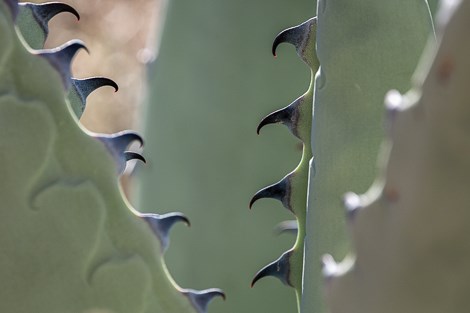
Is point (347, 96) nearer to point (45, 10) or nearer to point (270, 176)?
point (45, 10)

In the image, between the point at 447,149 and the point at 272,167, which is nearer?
the point at 447,149

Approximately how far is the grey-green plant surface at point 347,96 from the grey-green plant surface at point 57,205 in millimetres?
94

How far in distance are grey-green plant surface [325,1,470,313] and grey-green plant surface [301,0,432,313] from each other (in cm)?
17

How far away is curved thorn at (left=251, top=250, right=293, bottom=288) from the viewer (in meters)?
0.55

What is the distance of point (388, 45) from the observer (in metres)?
0.53

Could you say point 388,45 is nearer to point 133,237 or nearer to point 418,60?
point 418,60

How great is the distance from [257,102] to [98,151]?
19.9 inches

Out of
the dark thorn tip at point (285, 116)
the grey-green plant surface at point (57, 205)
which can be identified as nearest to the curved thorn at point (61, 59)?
the grey-green plant surface at point (57, 205)

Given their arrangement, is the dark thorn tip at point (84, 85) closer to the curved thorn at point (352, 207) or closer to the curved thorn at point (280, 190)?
the curved thorn at point (280, 190)

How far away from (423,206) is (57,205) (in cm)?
25

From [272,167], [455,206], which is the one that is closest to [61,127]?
[455,206]

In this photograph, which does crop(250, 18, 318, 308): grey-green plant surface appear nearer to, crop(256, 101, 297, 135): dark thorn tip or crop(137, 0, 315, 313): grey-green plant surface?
crop(256, 101, 297, 135): dark thorn tip

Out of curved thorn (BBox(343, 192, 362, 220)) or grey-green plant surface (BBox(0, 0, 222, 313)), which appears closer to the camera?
curved thorn (BBox(343, 192, 362, 220))

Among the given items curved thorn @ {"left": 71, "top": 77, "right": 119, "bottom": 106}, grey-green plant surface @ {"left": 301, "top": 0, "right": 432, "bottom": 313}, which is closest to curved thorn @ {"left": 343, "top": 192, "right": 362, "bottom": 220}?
grey-green plant surface @ {"left": 301, "top": 0, "right": 432, "bottom": 313}
